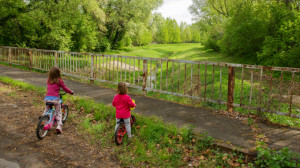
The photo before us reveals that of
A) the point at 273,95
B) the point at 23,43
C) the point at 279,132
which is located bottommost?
the point at 279,132

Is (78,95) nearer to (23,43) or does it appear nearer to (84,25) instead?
(23,43)

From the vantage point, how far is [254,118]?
5523 millimetres

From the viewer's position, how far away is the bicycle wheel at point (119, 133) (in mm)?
4489

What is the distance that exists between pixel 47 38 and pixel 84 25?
26.6 feet

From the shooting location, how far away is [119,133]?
4637 millimetres

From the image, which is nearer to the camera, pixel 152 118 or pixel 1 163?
pixel 1 163

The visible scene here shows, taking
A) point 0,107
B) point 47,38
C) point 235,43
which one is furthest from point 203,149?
point 47,38

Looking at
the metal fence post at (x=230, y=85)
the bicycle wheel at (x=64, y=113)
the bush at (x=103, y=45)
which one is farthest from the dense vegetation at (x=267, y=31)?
the bush at (x=103, y=45)

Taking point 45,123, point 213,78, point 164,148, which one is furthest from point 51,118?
point 213,78

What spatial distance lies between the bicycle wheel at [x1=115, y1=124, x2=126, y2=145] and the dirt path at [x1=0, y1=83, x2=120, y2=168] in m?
0.30

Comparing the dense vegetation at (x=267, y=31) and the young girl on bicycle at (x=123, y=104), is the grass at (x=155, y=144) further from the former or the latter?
the dense vegetation at (x=267, y=31)

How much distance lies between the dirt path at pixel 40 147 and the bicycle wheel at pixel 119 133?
1.00 feet

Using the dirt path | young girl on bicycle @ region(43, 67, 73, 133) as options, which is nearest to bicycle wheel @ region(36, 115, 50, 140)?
the dirt path

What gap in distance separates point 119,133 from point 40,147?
1.57 metres
